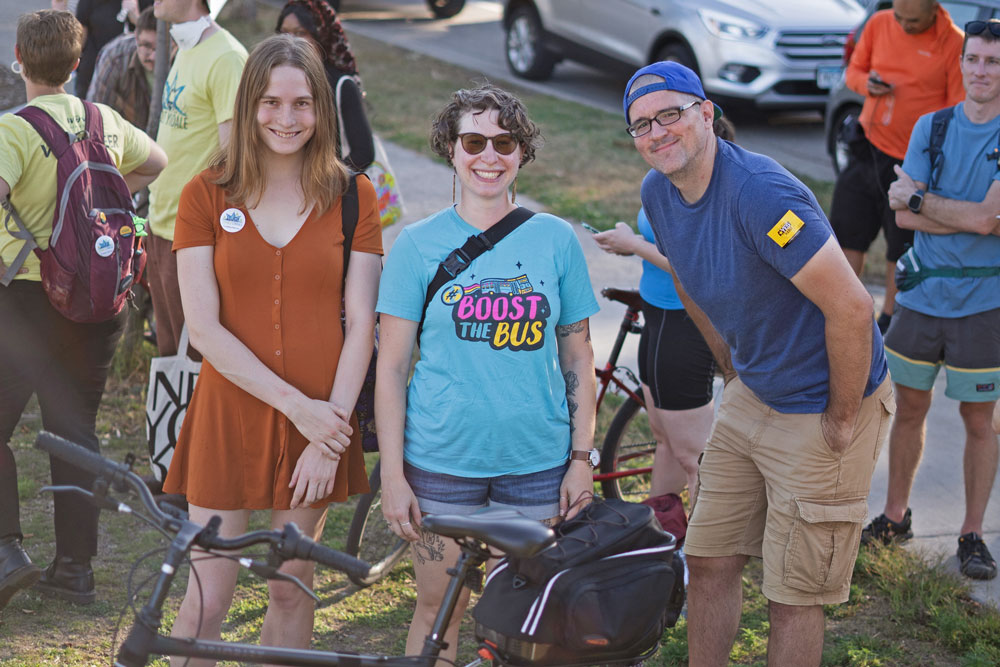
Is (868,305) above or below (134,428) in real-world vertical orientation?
above

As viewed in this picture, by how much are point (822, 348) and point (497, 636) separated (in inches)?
51.8

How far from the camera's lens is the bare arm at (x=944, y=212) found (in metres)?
4.37

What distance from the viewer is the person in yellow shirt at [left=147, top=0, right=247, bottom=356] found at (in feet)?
15.4

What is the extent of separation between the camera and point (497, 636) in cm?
250

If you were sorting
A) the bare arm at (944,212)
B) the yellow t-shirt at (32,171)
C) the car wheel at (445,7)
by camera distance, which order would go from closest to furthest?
the yellow t-shirt at (32,171), the bare arm at (944,212), the car wheel at (445,7)

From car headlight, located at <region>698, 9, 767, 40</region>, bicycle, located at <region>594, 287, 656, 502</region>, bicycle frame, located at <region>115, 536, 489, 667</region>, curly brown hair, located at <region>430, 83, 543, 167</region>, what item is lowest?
bicycle, located at <region>594, 287, 656, 502</region>

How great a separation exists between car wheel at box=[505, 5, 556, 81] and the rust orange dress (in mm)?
10390

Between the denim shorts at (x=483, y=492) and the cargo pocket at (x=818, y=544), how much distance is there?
0.72 metres

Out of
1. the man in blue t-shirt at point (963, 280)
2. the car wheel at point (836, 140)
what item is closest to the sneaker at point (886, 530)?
the man in blue t-shirt at point (963, 280)

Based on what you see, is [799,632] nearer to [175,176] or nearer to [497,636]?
[497,636]

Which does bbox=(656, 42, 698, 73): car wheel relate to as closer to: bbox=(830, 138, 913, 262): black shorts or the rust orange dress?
bbox=(830, 138, 913, 262): black shorts

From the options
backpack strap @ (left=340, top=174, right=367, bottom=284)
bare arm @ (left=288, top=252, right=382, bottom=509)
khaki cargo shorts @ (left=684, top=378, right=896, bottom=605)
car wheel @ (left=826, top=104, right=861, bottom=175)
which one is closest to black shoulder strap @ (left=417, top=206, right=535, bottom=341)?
bare arm @ (left=288, top=252, right=382, bottom=509)

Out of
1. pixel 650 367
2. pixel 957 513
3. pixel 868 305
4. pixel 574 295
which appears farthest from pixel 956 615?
pixel 574 295

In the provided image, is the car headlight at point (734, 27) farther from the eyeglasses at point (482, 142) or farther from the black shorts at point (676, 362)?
the eyeglasses at point (482, 142)
